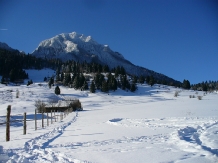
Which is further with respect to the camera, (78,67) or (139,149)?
(78,67)

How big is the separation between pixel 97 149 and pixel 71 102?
45767mm

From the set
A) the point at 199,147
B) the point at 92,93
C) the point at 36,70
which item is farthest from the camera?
the point at 36,70

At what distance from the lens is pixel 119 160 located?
5.29 meters

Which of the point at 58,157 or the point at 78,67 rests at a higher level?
the point at 78,67

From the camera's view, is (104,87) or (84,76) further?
(84,76)

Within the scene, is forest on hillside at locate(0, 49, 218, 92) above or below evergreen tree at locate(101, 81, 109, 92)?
above

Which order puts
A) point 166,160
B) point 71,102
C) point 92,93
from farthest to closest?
point 92,93 < point 71,102 < point 166,160

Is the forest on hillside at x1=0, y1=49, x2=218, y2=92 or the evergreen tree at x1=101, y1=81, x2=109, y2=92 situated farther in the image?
the forest on hillside at x1=0, y1=49, x2=218, y2=92

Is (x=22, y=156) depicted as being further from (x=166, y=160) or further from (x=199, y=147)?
(x=199, y=147)

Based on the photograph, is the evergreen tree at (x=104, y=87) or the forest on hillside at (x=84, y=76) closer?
the evergreen tree at (x=104, y=87)

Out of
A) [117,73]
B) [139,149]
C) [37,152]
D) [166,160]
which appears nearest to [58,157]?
[37,152]

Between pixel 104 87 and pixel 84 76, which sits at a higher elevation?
pixel 84 76

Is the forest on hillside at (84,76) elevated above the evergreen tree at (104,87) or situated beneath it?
elevated above

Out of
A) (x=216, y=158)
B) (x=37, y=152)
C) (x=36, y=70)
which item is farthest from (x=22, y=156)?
(x=36, y=70)
